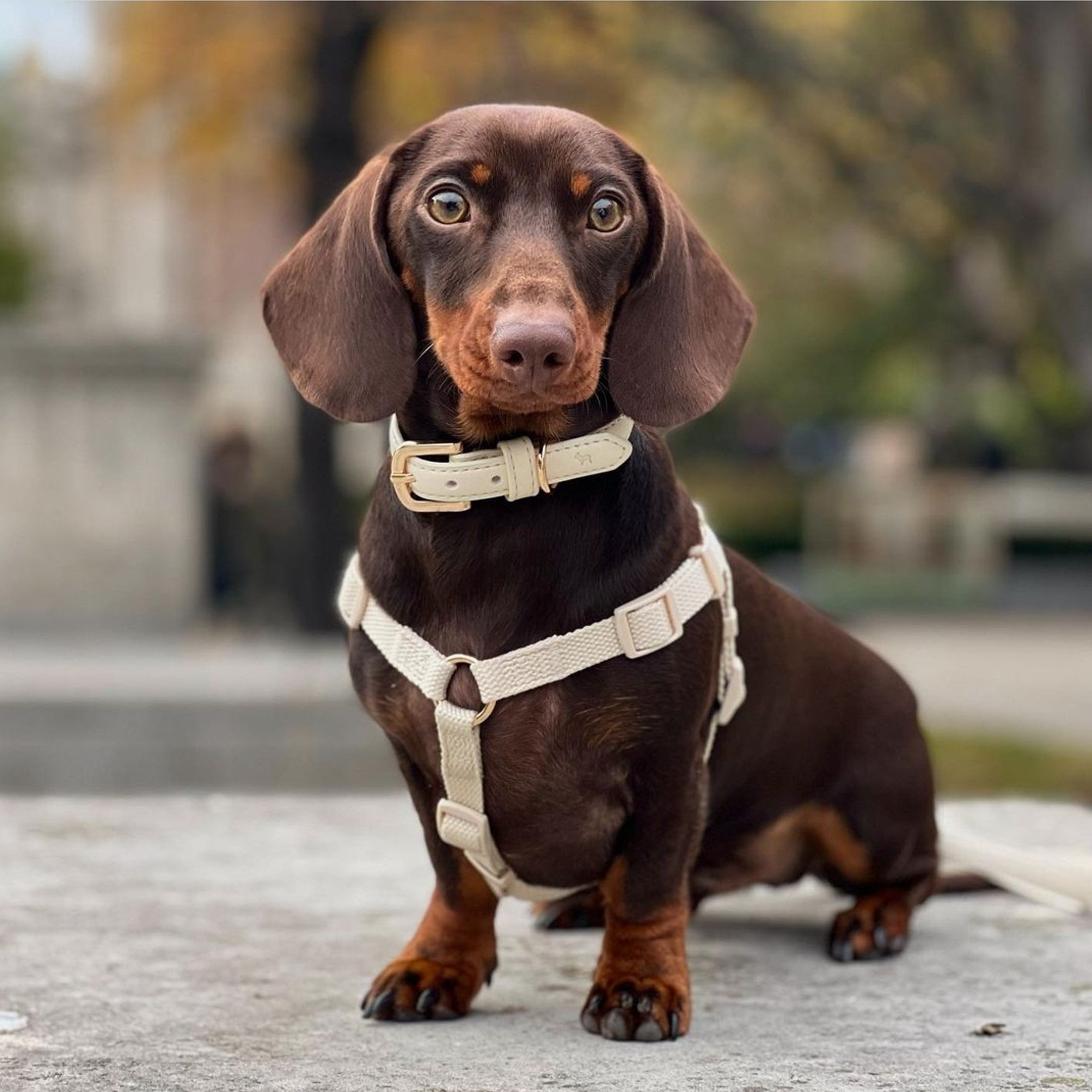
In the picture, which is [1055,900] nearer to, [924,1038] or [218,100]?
[924,1038]

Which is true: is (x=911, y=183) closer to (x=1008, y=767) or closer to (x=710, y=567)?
(x=1008, y=767)

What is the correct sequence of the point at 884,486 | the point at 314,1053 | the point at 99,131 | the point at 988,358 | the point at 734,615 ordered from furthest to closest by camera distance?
the point at 988,358 < the point at 884,486 < the point at 99,131 < the point at 734,615 < the point at 314,1053

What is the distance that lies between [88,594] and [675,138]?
17.0m

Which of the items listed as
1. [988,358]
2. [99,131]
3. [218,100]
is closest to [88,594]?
[218,100]

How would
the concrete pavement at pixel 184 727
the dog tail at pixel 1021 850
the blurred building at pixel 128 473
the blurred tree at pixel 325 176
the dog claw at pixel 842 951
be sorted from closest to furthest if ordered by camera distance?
the dog claw at pixel 842 951, the dog tail at pixel 1021 850, the concrete pavement at pixel 184 727, the blurred tree at pixel 325 176, the blurred building at pixel 128 473

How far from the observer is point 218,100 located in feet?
38.3

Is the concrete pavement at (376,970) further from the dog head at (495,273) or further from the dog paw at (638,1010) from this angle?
the dog head at (495,273)

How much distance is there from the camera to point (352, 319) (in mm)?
2713

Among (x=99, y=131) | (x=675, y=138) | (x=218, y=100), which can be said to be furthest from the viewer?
(x=675, y=138)

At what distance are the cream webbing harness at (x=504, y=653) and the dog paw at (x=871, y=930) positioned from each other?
82cm

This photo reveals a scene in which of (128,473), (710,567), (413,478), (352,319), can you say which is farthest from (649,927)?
(128,473)

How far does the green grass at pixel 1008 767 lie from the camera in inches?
301

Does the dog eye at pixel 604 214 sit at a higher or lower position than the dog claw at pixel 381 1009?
higher

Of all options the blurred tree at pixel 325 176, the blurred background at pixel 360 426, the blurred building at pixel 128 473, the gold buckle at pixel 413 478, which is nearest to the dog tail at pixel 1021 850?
the gold buckle at pixel 413 478
